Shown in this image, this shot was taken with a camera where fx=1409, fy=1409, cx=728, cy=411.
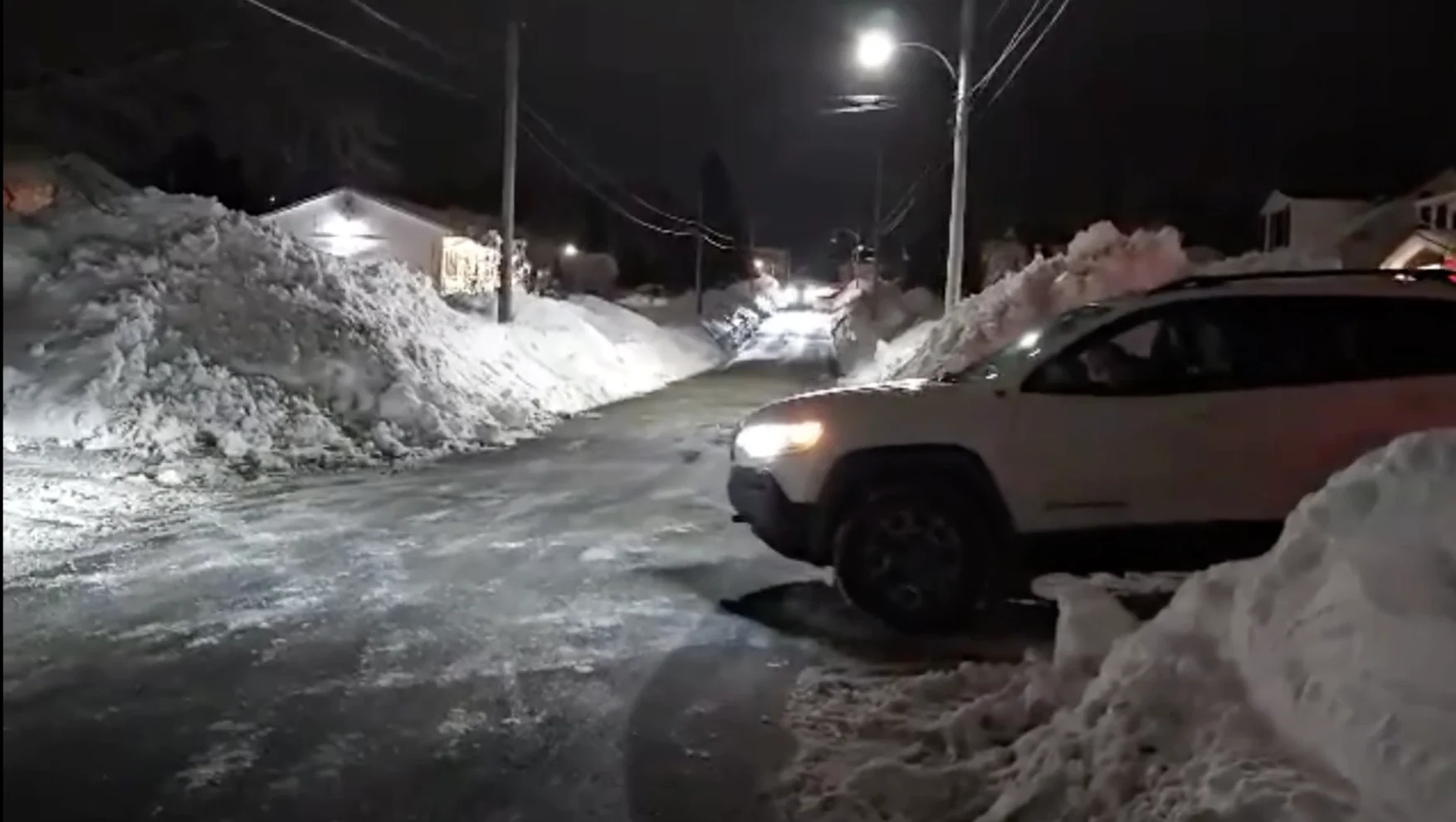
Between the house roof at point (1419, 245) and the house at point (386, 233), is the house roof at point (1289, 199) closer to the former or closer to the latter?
the house roof at point (1419, 245)

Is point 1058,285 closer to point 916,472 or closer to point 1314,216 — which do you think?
point 916,472

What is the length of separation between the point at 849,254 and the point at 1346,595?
109296 mm

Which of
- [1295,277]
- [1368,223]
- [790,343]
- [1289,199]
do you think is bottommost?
[1295,277]

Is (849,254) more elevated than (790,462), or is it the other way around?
(849,254)

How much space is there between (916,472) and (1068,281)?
1457 cm

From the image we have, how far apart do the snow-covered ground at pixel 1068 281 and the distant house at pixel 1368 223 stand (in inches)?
572

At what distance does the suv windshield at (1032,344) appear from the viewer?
320 inches

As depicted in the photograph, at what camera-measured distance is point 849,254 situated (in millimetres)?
113312

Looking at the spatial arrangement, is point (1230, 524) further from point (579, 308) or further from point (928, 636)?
point (579, 308)

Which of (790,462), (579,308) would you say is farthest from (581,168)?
(790,462)

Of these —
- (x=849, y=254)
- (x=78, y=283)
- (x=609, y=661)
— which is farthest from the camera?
(x=849, y=254)

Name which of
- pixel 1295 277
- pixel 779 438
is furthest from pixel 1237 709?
pixel 1295 277

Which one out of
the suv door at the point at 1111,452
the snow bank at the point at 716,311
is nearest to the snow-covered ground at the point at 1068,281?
the suv door at the point at 1111,452

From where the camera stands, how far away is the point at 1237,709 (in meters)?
5.15
